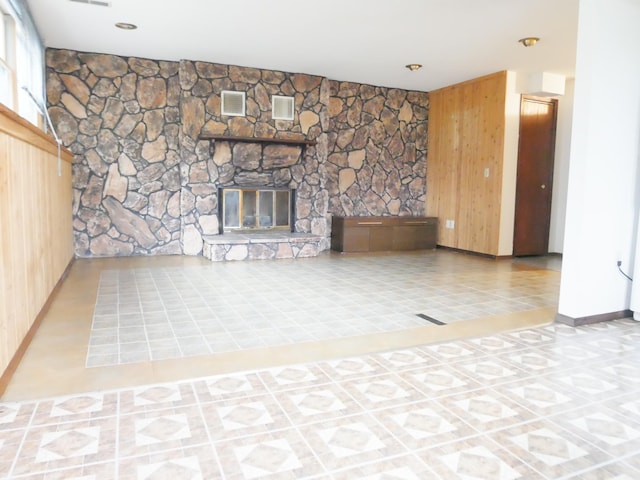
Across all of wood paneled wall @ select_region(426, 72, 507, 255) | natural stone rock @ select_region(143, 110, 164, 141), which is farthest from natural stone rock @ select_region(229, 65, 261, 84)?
wood paneled wall @ select_region(426, 72, 507, 255)

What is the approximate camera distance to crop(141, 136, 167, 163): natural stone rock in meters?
6.41

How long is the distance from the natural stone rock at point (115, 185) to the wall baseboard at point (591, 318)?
5.42 m

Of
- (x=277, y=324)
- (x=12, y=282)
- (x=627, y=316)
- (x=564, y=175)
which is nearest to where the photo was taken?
(x=12, y=282)

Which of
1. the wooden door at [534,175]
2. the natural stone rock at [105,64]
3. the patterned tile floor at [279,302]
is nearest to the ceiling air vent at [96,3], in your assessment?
the natural stone rock at [105,64]

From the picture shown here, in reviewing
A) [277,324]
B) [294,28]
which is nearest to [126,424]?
[277,324]

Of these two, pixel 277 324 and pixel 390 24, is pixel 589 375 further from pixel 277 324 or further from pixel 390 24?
pixel 390 24

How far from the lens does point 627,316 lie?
148 inches

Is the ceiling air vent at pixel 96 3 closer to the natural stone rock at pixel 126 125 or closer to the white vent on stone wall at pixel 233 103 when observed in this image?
the natural stone rock at pixel 126 125

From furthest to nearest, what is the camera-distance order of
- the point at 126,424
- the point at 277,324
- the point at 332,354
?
the point at 277,324 < the point at 332,354 < the point at 126,424

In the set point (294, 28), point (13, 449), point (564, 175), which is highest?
point (294, 28)

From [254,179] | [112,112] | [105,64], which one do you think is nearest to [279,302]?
[254,179]

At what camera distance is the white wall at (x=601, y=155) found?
3393mm

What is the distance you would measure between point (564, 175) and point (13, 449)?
24.9 feet

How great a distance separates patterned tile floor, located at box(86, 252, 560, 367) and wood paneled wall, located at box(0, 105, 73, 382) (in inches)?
16.6
